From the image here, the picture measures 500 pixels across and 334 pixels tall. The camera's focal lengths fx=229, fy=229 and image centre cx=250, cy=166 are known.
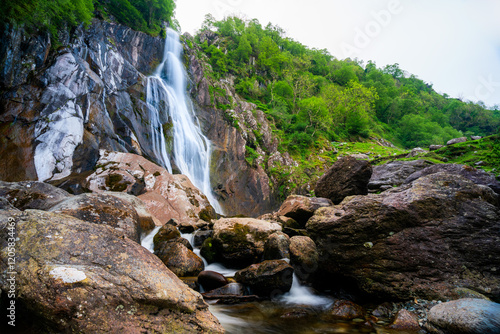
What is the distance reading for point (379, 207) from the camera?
5.12 meters

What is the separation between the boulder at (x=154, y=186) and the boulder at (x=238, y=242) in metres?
4.47

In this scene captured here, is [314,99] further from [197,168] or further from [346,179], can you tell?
[346,179]

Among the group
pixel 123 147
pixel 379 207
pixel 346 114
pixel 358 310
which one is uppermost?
pixel 346 114

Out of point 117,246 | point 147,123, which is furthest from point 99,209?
point 147,123

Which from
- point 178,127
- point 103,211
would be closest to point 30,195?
point 103,211

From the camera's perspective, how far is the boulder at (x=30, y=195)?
729 centimetres

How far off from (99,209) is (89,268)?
4.90 metres

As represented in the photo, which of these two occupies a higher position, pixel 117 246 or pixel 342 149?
pixel 342 149

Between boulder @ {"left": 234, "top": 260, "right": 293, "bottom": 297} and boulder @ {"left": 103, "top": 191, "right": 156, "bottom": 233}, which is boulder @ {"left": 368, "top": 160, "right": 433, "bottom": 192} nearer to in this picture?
boulder @ {"left": 234, "top": 260, "right": 293, "bottom": 297}

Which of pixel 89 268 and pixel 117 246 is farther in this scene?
pixel 117 246

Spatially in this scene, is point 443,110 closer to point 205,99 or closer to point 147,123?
point 205,99

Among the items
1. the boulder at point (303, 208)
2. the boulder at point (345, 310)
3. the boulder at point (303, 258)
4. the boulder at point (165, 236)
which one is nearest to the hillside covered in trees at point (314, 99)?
the boulder at point (303, 208)

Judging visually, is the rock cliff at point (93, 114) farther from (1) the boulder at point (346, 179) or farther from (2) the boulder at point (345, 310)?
(2) the boulder at point (345, 310)

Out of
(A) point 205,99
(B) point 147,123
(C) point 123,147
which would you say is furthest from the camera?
(A) point 205,99
